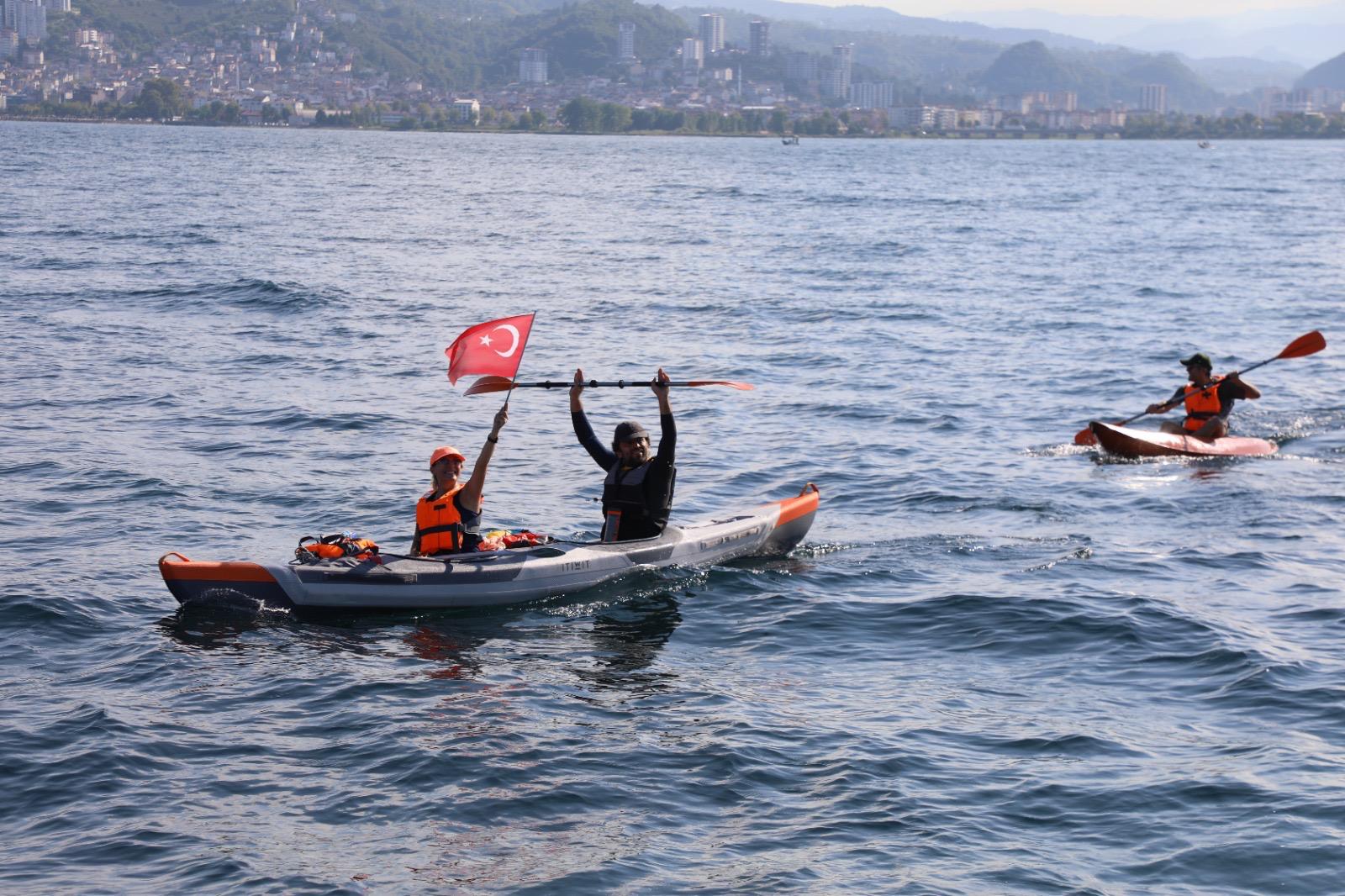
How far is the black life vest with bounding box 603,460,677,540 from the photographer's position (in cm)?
1320

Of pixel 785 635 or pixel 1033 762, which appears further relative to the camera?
pixel 785 635

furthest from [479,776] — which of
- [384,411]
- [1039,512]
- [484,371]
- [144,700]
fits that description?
[384,411]

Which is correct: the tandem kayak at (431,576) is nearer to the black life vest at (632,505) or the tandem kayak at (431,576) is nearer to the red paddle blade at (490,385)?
the black life vest at (632,505)

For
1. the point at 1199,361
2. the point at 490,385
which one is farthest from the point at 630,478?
the point at 1199,361

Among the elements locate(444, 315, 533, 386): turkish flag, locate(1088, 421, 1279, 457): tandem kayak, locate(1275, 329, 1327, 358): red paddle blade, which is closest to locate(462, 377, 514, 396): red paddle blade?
locate(444, 315, 533, 386): turkish flag

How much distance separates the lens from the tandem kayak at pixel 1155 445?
18.4 meters

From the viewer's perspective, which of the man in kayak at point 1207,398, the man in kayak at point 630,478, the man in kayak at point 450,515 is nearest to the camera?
the man in kayak at point 450,515

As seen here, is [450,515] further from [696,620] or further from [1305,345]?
[1305,345]

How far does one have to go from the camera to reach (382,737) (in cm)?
969

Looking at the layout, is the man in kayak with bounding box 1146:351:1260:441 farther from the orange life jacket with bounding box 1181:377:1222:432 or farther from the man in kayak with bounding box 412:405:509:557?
the man in kayak with bounding box 412:405:509:557

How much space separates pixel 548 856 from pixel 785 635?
427cm

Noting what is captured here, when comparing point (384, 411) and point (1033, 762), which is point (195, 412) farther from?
point (1033, 762)

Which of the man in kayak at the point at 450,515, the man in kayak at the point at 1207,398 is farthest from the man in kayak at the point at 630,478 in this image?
the man in kayak at the point at 1207,398

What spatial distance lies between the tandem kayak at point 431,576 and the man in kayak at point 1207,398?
844cm
